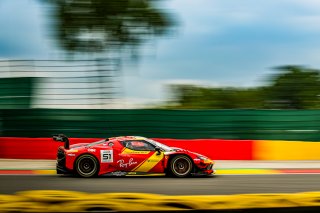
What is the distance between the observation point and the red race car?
12039 millimetres

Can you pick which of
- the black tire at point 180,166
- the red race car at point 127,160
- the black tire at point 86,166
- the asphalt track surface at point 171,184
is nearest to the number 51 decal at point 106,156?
the red race car at point 127,160

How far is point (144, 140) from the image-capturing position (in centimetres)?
1234

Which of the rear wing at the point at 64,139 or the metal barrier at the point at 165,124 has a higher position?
the metal barrier at the point at 165,124

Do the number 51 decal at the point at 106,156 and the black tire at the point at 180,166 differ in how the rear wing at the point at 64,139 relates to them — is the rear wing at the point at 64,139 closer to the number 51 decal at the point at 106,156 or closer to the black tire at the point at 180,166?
the number 51 decal at the point at 106,156

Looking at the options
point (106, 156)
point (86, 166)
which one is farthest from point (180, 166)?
point (86, 166)

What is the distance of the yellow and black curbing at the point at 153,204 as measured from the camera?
5.17 m

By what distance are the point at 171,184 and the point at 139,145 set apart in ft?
5.25

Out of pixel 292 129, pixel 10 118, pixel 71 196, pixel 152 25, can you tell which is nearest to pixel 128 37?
pixel 152 25

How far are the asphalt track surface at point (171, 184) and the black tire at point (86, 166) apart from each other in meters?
0.19

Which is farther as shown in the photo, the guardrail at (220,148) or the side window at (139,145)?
the guardrail at (220,148)

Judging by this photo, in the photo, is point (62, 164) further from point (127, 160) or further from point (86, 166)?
point (127, 160)

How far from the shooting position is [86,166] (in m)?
12.1

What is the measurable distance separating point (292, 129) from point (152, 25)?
18.4ft

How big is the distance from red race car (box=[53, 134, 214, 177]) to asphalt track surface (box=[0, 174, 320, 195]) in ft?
0.64
